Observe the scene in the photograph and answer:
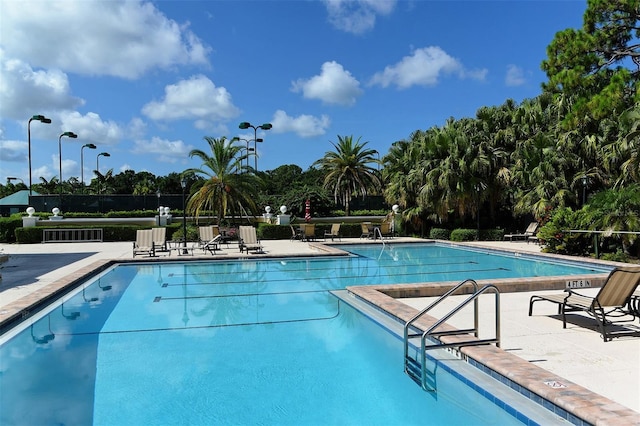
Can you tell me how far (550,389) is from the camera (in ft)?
12.6

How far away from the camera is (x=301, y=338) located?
6.62 meters

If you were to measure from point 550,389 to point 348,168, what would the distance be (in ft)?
108

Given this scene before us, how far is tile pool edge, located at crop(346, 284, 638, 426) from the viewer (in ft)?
11.0

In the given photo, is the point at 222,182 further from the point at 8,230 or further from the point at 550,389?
the point at 550,389

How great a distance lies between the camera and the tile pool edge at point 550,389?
11.0ft

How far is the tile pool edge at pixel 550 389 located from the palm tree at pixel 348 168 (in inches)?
1222

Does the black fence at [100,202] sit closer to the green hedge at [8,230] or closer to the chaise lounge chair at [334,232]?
the green hedge at [8,230]

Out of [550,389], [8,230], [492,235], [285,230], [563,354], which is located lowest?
[563,354]

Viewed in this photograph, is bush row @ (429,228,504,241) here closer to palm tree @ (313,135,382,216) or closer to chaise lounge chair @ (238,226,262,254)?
chaise lounge chair @ (238,226,262,254)

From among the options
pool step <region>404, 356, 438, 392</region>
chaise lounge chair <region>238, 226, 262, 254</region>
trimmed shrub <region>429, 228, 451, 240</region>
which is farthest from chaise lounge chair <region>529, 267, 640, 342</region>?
trimmed shrub <region>429, 228, 451, 240</region>

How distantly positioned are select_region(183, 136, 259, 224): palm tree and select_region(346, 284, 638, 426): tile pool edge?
18.5m

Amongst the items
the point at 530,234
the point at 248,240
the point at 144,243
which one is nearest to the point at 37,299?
the point at 144,243

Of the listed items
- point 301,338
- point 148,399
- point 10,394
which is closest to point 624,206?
point 301,338

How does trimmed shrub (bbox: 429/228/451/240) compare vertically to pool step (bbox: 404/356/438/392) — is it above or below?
above
